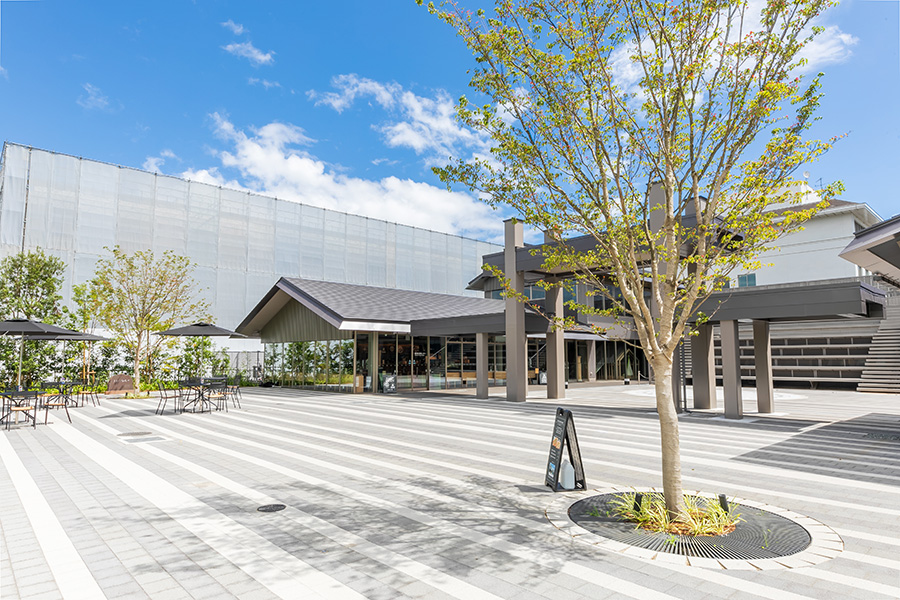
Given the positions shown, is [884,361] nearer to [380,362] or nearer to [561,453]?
[380,362]

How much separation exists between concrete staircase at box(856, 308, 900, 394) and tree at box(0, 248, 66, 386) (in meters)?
39.8

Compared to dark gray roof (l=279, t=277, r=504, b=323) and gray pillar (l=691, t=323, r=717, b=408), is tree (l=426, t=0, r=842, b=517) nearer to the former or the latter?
gray pillar (l=691, t=323, r=717, b=408)

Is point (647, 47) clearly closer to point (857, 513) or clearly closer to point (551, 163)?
point (551, 163)

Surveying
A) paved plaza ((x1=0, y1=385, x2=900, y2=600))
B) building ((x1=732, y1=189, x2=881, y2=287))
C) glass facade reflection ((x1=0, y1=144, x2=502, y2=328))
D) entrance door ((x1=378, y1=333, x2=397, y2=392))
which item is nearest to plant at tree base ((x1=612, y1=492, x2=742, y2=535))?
paved plaza ((x1=0, y1=385, x2=900, y2=600))

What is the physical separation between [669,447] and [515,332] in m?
14.7

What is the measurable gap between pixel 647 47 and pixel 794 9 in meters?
1.50

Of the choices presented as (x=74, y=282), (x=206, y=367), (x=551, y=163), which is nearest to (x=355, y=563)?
(x=551, y=163)

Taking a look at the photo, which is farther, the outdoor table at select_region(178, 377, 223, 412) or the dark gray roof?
the dark gray roof

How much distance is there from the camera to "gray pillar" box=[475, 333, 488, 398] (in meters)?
21.9

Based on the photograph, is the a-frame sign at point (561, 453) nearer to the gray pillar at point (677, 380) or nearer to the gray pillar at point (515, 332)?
the gray pillar at point (677, 380)

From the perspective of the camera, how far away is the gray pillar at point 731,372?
49.6 feet

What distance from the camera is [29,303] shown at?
24000mm

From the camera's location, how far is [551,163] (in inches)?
257

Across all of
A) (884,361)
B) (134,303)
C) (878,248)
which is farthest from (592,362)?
(134,303)
